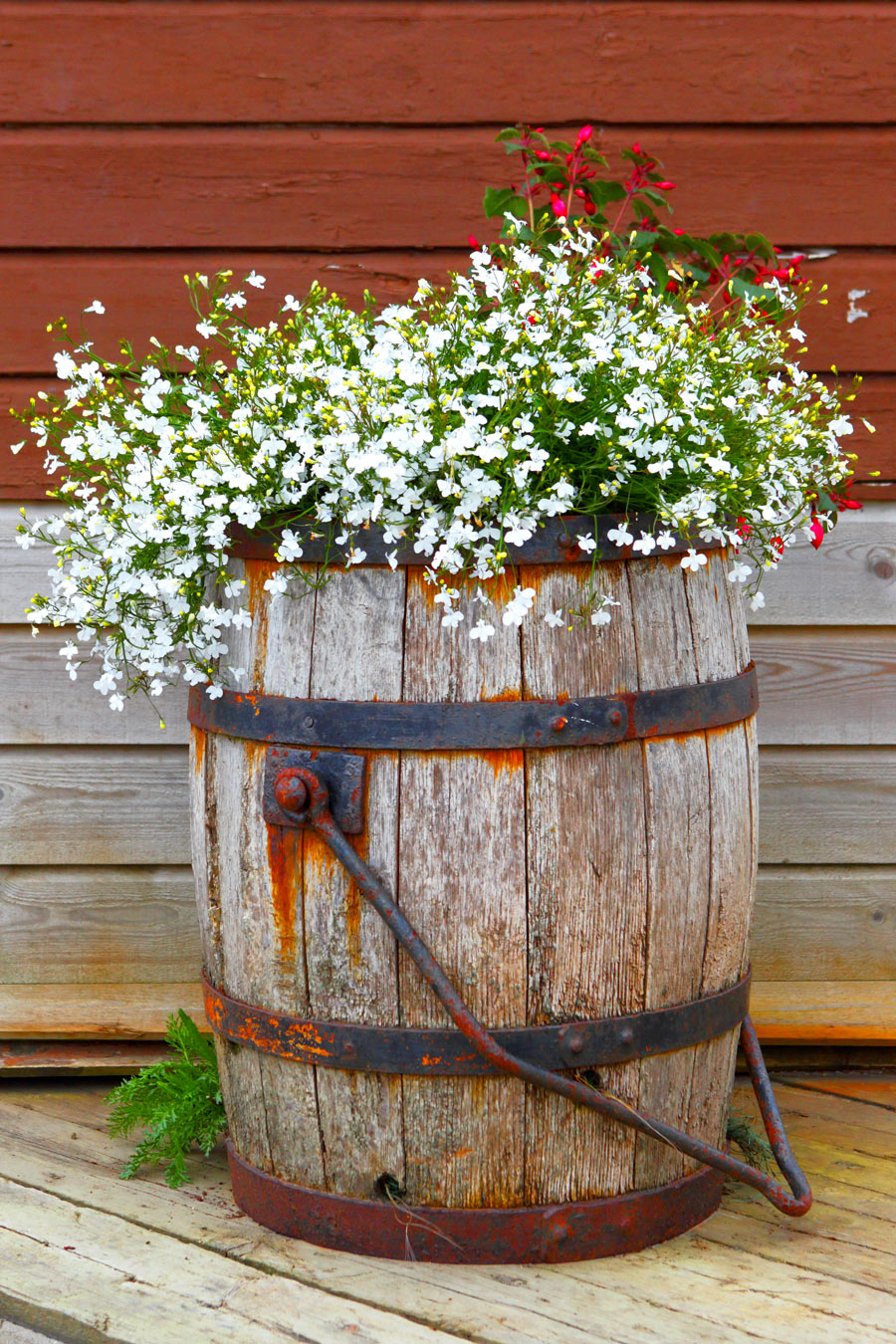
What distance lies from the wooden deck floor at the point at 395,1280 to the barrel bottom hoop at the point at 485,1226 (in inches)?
0.8

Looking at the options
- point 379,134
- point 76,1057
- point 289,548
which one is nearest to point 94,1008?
point 76,1057

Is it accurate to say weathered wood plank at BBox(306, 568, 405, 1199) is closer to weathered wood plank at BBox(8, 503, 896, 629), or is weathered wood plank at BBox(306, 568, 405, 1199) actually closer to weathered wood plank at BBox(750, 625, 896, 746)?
weathered wood plank at BBox(8, 503, 896, 629)

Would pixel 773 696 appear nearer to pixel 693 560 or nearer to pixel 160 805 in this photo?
pixel 693 560

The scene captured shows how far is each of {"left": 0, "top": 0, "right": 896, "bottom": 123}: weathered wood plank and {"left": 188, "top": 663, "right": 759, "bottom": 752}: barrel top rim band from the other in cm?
129

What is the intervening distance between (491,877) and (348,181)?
1453mm

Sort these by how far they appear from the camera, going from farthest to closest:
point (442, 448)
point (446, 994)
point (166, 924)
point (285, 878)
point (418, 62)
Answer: point (166, 924)
point (418, 62)
point (285, 878)
point (446, 994)
point (442, 448)

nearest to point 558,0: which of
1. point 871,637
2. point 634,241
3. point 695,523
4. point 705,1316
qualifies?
point 634,241

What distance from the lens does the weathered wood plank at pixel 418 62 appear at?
240 cm

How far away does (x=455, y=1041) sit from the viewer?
1.74 meters

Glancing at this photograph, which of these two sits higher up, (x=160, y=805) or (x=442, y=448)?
(x=442, y=448)

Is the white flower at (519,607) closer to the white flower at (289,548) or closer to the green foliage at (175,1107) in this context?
the white flower at (289,548)

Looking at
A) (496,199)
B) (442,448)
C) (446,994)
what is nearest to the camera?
(442,448)

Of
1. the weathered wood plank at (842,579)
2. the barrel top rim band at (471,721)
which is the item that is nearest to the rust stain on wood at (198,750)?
the barrel top rim band at (471,721)

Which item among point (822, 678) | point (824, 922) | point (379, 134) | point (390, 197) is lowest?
point (824, 922)
